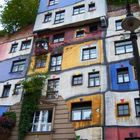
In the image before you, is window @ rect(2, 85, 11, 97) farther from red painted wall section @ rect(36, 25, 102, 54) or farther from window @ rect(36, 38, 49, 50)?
red painted wall section @ rect(36, 25, 102, 54)

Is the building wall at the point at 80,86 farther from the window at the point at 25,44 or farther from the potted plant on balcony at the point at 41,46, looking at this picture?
the window at the point at 25,44

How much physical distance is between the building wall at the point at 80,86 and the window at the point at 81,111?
0.69 metres

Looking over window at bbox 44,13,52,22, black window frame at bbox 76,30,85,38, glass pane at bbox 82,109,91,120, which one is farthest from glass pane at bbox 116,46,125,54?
window at bbox 44,13,52,22

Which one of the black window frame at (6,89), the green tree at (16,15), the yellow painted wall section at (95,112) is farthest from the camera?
the green tree at (16,15)

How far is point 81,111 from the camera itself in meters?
16.2

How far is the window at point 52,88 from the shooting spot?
1775 cm

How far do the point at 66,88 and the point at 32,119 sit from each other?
3.08 m

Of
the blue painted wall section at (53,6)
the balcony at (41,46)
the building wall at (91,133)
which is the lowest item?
the building wall at (91,133)

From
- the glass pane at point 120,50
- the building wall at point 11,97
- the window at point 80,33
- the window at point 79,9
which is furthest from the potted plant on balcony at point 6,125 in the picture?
the window at point 79,9

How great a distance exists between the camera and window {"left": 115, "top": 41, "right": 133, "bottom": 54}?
58.2 ft

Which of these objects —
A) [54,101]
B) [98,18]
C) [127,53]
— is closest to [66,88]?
[54,101]

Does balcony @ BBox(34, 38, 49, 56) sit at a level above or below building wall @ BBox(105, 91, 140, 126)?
above

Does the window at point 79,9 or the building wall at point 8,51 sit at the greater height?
the window at point 79,9

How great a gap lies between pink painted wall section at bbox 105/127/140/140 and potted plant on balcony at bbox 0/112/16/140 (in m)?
6.31
